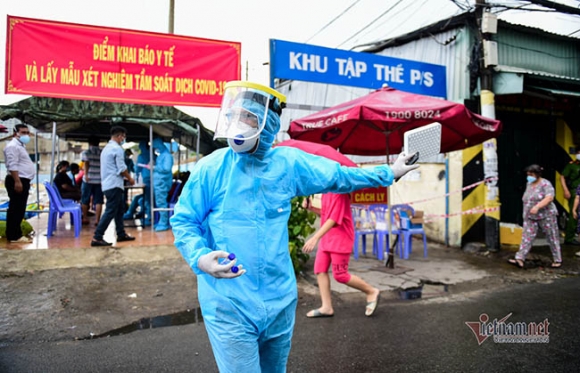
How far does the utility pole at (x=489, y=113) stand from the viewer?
7.87 m

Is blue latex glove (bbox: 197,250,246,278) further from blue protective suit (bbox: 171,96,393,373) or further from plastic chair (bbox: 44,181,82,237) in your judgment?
plastic chair (bbox: 44,181,82,237)

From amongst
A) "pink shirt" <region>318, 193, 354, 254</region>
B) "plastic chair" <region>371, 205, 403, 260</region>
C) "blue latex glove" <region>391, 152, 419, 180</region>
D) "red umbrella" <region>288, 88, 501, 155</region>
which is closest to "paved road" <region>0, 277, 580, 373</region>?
"pink shirt" <region>318, 193, 354, 254</region>

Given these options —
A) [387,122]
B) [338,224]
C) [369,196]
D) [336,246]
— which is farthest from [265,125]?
[369,196]

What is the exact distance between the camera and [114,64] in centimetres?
763

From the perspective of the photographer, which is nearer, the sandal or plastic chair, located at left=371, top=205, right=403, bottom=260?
the sandal

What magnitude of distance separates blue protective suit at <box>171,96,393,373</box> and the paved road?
144 centimetres

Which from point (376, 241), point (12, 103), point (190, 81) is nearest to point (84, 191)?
point (12, 103)

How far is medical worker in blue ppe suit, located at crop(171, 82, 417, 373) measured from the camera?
1.90 meters

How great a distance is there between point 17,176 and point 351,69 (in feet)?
19.0

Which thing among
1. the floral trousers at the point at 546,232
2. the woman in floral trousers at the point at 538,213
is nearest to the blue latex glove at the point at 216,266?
the woman in floral trousers at the point at 538,213

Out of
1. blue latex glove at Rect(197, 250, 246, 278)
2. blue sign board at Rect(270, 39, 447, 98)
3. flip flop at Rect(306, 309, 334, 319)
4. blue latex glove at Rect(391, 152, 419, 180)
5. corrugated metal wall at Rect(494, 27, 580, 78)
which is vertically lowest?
flip flop at Rect(306, 309, 334, 319)

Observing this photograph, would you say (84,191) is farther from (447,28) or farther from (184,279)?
(447,28)

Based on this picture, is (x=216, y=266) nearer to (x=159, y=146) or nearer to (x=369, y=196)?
(x=369, y=196)

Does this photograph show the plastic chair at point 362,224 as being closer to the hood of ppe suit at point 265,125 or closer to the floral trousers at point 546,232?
the floral trousers at point 546,232
